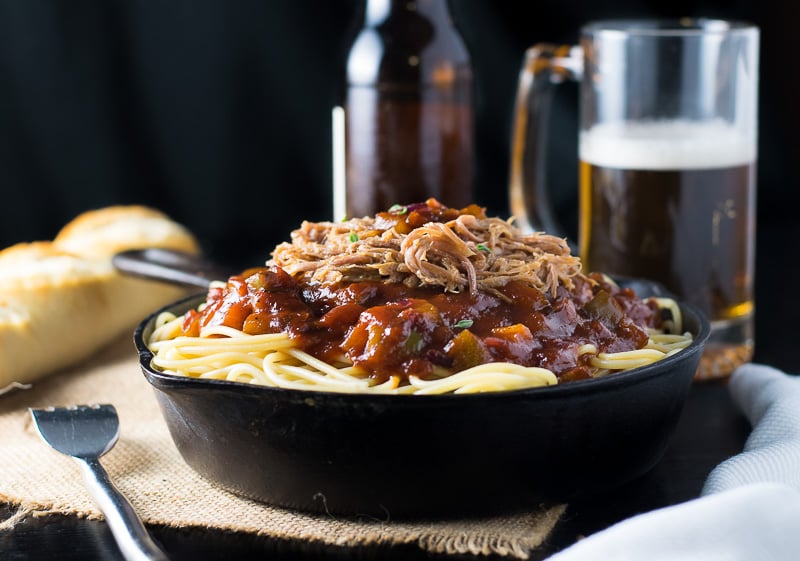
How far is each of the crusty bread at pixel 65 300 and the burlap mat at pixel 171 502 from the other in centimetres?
19

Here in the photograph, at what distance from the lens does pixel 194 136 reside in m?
5.73

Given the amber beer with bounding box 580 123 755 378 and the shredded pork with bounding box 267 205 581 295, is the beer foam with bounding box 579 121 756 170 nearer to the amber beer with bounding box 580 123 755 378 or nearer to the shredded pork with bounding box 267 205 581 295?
the amber beer with bounding box 580 123 755 378

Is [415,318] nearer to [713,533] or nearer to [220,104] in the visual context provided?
[713,533]

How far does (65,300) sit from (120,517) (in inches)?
59.6

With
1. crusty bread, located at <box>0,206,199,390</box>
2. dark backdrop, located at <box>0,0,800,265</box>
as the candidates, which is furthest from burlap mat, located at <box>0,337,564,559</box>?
dark backdrop, located at <box>0,0,800,265</box>

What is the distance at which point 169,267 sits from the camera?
11.4 feet

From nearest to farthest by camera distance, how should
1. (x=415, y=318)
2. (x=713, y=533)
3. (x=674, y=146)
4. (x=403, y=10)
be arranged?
1. (x=713, y=533)
2. (x=415, y=318)
3. (x=674, y=146)
4. (x=403, y=10)

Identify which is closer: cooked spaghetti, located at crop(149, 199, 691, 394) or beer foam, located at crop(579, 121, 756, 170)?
cooked spaghetti, located at crop(149, 199, 691, 394)

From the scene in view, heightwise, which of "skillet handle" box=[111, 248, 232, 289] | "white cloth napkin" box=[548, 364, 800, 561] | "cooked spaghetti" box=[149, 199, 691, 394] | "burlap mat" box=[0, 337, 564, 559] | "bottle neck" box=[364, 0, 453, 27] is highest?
"bottle neck" box=[364, 0, 453, 27]

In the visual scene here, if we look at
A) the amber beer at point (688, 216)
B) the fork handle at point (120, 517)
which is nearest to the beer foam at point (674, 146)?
the amber beer at point (688, 216)

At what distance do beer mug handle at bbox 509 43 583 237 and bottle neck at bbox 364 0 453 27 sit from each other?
39 centimetres

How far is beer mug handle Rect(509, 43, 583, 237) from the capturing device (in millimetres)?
4031

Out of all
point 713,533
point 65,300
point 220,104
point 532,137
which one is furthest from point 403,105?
point 713,533

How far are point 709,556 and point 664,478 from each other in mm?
667
